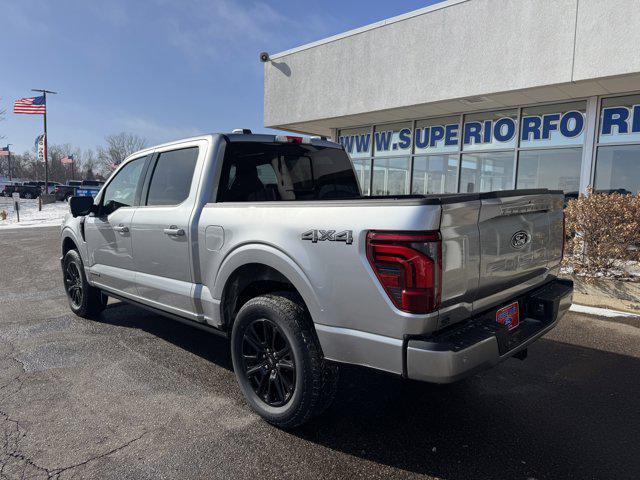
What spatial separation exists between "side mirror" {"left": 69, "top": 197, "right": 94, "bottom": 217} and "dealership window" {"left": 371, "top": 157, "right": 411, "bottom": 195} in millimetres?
9084

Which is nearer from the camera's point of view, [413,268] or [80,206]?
[413,268]

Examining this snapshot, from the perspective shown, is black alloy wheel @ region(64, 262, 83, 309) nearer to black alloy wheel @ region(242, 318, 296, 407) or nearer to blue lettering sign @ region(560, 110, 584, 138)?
black alloy wheel @ region(242, 318, 296, 407)

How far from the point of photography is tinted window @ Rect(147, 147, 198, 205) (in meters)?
3.73

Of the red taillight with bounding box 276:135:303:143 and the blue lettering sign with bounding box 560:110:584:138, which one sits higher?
the blue lettering sign with bounding box 560:110:584:138

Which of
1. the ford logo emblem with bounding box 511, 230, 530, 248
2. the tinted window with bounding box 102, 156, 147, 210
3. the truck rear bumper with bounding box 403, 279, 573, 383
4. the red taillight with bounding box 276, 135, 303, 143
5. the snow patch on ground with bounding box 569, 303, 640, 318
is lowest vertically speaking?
the snow patch on ground with bounding box 569, 303, 640, 318

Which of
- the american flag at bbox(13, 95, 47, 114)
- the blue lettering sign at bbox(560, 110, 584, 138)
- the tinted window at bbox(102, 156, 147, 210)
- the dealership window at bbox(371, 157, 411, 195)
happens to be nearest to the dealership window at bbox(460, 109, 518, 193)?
the blue lettering sign at bbox(560, 110, 584, 138)

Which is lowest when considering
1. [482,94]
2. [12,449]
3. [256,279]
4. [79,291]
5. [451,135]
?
[12,449]

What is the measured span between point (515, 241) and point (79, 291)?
4.96 m

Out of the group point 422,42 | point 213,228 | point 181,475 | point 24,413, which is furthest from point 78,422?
point 422,42

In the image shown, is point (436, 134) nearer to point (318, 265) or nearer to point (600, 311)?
point (600, 311)

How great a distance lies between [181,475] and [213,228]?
1.58 m

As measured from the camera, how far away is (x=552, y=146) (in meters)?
9.64

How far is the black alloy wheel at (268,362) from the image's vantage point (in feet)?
9.37

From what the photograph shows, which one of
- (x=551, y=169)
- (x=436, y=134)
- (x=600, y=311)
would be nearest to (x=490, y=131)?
(x=436, y=134)
